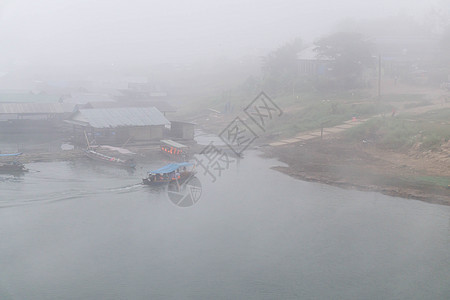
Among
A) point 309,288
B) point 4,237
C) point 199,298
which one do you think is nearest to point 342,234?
point 309,288

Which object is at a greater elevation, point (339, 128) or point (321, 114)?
point (321, 114)

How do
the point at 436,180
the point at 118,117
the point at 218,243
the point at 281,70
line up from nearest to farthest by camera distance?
1. the point at 218,243
2. the point at 436,180
3. the point at 118,117
4. the point at 281,70

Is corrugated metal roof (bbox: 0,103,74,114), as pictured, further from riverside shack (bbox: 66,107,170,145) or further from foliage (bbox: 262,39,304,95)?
foliage (bbox: 262,39,304,95)

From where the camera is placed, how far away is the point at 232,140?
66.5 ft

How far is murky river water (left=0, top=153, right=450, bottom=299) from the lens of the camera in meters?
8.56

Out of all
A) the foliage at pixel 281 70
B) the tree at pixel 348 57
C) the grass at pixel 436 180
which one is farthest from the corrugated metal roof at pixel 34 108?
the grass at pixel 436 180

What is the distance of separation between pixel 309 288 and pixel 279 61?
959 inches

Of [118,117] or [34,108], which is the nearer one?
[118,117]

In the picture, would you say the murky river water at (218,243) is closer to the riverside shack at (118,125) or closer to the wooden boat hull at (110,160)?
the wooden boat hull at (110,160)

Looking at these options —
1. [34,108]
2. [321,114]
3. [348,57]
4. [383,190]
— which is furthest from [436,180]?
[34,108]

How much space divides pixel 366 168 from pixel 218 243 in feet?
22.1

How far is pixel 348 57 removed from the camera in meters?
24.5

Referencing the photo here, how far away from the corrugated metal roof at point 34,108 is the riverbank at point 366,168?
30.9 ft

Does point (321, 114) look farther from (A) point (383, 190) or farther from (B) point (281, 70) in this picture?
(B) point (281, 70)
